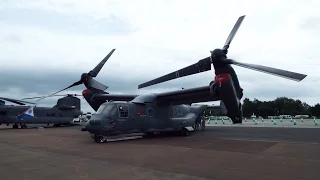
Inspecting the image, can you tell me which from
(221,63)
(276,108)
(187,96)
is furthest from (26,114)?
(276,108)

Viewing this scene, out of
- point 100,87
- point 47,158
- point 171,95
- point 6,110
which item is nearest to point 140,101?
point 171,95

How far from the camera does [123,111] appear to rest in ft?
61.6

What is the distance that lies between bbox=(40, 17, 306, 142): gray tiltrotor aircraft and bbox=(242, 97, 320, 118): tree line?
9196 centimetres

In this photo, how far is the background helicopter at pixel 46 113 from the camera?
35656 mm

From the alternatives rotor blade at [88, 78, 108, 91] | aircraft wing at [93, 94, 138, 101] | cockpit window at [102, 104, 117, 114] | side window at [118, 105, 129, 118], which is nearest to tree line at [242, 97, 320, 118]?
aircraft wing at [93, 94, 138, 101]

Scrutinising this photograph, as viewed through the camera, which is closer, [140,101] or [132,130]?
[132,130]

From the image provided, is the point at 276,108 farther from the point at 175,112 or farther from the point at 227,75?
the point at 227,75

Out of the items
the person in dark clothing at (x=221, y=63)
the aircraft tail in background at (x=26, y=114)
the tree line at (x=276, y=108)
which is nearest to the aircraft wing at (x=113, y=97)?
the person in dark clothing at (x=221, y=63)

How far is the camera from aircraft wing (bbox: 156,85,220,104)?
18922 millimetres

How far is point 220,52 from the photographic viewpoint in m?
16.5

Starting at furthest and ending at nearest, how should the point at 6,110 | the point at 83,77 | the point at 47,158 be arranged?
the point at 6,110
the point at 83,77
the point at 47,158

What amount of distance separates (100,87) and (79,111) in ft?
66.0

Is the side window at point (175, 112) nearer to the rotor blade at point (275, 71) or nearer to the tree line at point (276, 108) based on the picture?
the rotor blade at point (275, 71)

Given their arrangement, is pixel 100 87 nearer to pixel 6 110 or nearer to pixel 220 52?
pixel 220 52
